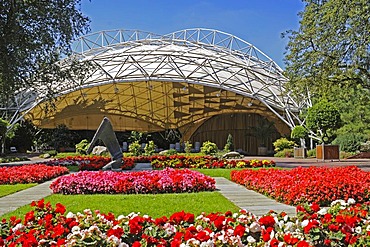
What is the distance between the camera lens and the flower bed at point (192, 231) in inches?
155

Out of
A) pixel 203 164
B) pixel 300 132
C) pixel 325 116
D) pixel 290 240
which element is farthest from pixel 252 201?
pixel 300 132

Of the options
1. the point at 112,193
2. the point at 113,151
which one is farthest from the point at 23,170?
the point at 112,193

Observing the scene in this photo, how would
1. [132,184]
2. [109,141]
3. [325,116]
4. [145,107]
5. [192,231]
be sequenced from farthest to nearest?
[145,107], [325,116], [109,141], [132,184], [192,231]

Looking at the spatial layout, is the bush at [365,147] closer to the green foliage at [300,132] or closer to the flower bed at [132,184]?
the green foliage at [300,132]

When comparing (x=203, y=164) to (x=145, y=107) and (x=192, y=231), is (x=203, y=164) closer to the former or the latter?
(x=192, y=231)

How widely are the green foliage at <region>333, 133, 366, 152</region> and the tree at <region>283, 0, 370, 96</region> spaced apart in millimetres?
12445

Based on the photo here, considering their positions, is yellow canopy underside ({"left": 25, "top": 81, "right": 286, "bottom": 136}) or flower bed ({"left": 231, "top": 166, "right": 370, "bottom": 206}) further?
yellow canopy underside ({"left": 25, "top": 81, "right": 286, "bottom": 136})

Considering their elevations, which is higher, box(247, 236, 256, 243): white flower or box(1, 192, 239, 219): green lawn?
box(247, 236, 256, 243): white flower

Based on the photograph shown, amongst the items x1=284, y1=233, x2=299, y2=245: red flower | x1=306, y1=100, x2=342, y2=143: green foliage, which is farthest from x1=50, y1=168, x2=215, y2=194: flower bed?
x1=306, y1=100, x2=342, y2=143: green foliage

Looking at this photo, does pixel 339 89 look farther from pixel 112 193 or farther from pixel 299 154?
pixel 112 193

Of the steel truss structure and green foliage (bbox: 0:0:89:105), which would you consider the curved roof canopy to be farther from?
green foliage (bbox: 0:0:89:105)

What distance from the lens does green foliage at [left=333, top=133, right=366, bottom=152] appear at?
108 ft

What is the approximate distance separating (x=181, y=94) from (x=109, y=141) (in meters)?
31.5

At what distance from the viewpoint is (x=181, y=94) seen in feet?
152
